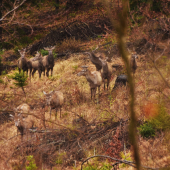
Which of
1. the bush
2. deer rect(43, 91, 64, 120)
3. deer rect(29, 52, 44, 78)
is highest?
→ deer rect(29, 52, 44, 78)

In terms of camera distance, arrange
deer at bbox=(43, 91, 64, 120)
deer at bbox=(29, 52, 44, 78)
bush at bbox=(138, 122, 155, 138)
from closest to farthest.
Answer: bush at bbox=(138, 122, 155, 138)
deer at bbox=(43, 91, 64, 120)
deer at bbox=(29, 52, 44, 78)

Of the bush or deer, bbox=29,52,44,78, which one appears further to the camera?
deer, bbox=29,52,44,78

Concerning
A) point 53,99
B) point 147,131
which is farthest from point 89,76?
point 147,131

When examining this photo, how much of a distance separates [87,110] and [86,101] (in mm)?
1024

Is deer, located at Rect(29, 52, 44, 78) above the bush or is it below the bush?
above

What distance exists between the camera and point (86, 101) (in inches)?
372

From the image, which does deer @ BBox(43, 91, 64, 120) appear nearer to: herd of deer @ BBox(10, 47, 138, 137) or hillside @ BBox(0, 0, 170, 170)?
herd of deer @ BBox(10, 47, 138, 137)

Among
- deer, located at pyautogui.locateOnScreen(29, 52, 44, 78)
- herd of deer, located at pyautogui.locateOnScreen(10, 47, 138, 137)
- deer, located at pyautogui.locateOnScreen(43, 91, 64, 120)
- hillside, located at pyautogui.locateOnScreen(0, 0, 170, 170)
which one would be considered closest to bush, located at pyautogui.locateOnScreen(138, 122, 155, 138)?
hillside, located at pyautogui.locateOnScreen(0, 0, 170, 170)

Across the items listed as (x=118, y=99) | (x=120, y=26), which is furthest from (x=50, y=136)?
(x=120, y=26)

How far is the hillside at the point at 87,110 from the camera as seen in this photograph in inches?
205

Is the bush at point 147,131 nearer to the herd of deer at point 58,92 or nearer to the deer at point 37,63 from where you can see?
the herd of deer at point 58,92

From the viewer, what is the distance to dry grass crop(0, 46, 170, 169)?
5.50 meters

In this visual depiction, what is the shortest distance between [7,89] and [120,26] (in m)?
12.8

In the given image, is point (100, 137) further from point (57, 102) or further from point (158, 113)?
point (57, 102)
